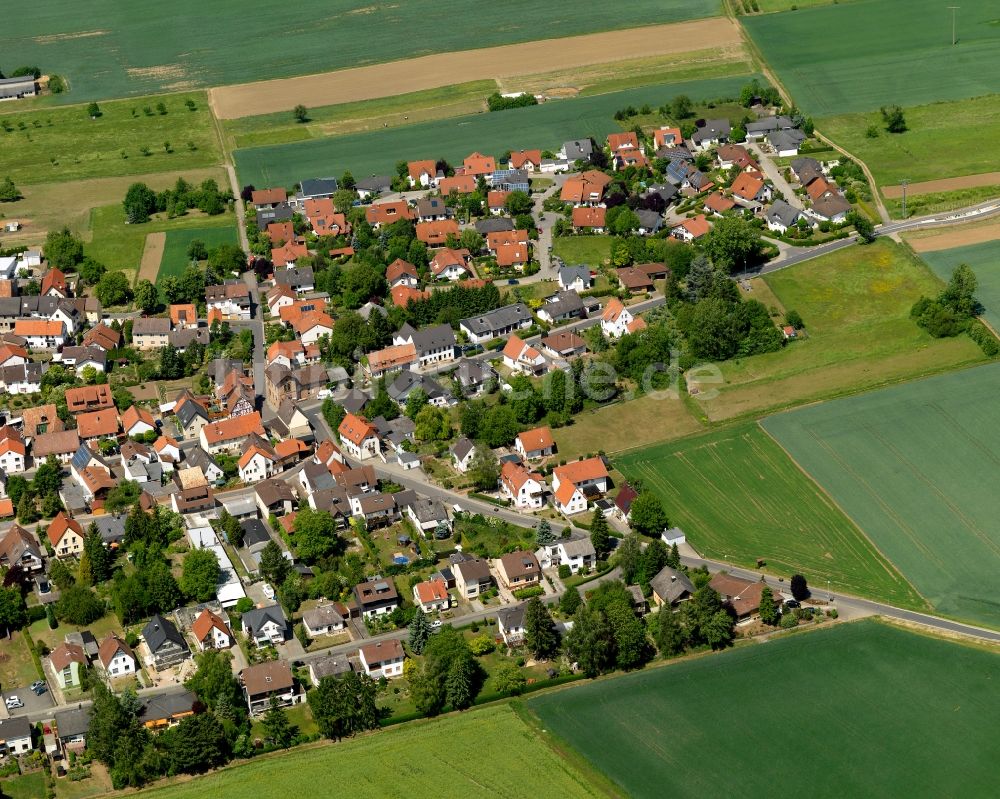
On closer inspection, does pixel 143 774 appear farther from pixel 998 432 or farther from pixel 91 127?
pixel 91 127

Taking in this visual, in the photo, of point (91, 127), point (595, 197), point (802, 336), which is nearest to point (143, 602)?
point (802, 336)

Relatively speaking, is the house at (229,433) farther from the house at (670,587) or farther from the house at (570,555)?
the house at (670,587)

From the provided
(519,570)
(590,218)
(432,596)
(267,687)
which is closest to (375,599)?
(432,596)

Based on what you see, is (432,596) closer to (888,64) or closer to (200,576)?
(200,576)

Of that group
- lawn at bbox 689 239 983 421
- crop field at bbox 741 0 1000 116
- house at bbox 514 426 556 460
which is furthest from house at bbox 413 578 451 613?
crop field at bbox 741 0 1000 116

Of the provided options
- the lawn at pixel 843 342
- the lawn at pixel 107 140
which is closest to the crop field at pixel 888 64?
the lawn at pixel 843 342

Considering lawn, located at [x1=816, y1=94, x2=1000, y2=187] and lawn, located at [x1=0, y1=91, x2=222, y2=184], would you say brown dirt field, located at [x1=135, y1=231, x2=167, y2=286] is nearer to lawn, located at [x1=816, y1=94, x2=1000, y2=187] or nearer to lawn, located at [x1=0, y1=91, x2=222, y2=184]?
lawn, located at [x1=0, y1=91, x2=222, y2=184]

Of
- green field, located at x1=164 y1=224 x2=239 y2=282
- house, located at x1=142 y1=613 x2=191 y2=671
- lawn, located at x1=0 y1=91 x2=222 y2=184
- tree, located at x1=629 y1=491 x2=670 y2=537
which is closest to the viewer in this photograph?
house, located at x1=142 y1=613 x2=191 y2=671
